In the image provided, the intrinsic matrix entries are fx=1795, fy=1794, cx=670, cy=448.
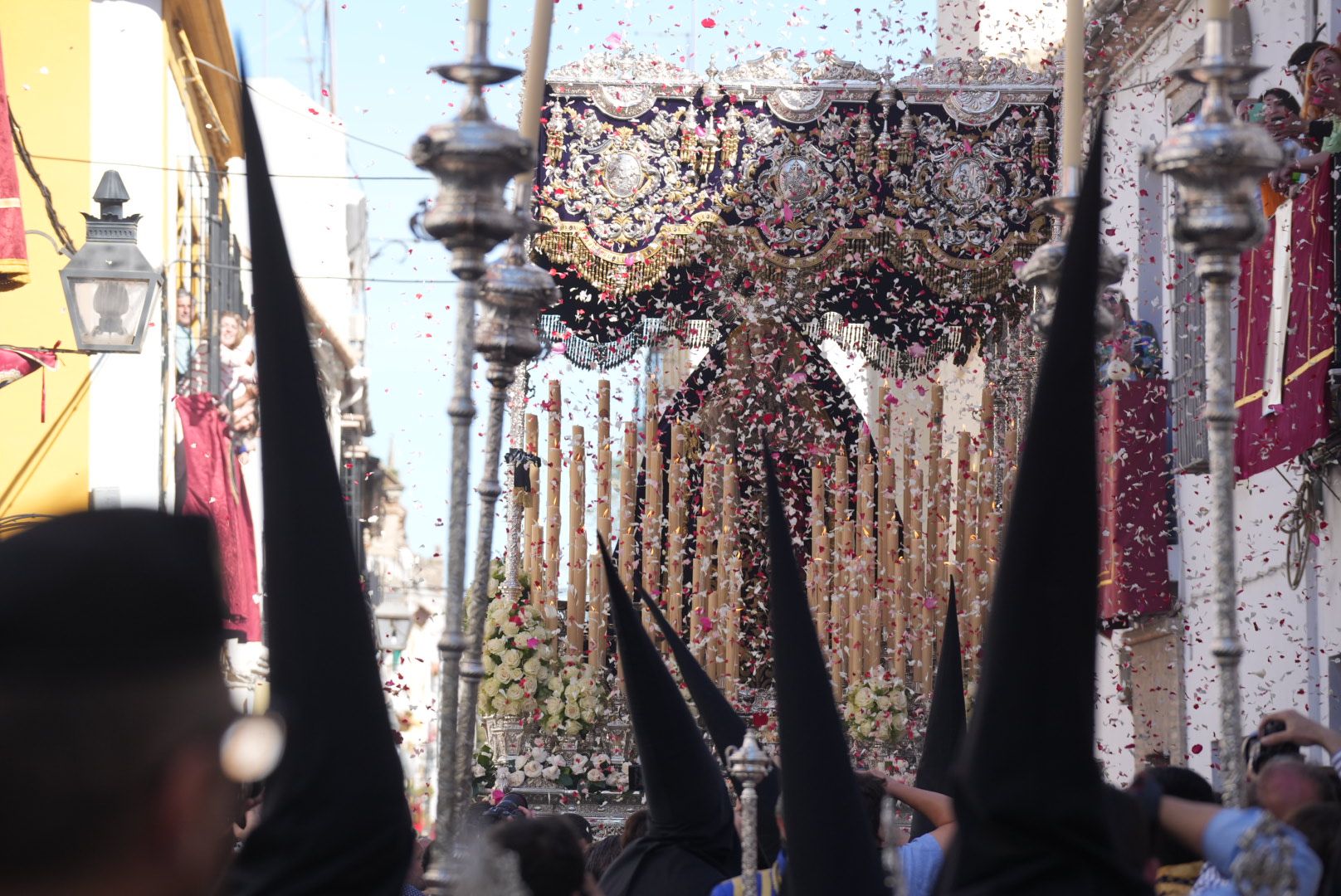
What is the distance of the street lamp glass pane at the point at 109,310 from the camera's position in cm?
714

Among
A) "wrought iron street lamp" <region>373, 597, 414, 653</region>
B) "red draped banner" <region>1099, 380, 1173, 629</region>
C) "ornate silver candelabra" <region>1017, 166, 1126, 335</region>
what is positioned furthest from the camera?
"wrought iron street lamp" <region>373, 597, 414, 653</region>

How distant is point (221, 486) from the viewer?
42.1ft

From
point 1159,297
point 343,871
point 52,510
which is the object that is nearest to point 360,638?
point 343,871

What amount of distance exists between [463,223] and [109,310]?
4859 mm

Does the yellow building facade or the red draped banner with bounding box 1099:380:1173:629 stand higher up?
the yellow building facade

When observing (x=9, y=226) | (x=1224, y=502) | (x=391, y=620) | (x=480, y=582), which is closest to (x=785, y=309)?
(x=9, y=226)

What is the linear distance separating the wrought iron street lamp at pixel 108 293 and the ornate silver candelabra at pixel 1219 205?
17.2 ft

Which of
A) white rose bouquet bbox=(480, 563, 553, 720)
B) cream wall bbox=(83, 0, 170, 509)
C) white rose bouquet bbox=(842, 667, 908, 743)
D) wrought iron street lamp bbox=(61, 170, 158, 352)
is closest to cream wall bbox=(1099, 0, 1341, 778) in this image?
white rose bouquet bbox=(842, 667, 908, 743)

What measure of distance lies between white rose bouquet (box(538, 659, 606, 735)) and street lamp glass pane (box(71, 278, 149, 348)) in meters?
2.34

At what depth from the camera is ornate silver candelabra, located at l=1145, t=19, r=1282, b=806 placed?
2.62 metres

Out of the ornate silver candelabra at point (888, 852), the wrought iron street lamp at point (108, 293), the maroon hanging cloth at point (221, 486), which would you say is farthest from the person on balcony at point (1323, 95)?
the maroon hanging cloth at point (221, 486)

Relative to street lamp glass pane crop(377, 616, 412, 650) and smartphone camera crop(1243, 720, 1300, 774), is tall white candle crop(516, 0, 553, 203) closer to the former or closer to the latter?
smartphone camera crop(1243, 720, 1300, 774)

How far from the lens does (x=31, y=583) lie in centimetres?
92

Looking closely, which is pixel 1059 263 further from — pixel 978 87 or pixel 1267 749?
pixel 978 87
